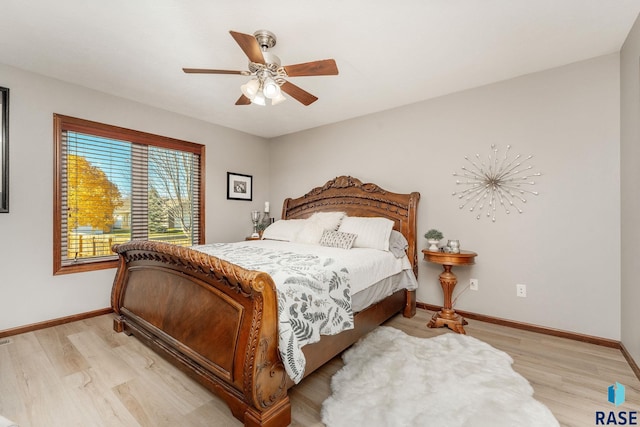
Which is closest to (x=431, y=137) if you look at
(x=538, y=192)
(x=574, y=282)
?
(x=538, y=192)

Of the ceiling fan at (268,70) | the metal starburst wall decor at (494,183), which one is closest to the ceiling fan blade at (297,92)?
the ceiling fan at (268,70)

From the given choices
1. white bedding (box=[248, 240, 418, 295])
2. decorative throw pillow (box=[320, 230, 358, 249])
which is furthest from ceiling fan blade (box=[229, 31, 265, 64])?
decorative throw pillow (box=[320, 230, 358, 249])

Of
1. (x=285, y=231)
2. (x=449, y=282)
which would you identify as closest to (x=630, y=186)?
(x=449, y=282)

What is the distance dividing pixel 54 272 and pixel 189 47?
8.61ft

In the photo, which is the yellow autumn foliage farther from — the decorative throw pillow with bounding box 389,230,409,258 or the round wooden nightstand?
the round wooden nightstand

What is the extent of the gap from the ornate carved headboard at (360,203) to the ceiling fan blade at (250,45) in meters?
2.19

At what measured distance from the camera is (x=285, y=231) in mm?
3678

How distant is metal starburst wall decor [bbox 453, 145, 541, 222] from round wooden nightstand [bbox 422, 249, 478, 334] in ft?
1.96

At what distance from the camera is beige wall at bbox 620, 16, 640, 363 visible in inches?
78.8

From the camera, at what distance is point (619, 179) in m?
2.36

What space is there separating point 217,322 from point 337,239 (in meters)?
1.67

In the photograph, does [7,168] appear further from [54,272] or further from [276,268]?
[276,268]

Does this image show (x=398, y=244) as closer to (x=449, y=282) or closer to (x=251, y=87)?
(x=449, y=282)

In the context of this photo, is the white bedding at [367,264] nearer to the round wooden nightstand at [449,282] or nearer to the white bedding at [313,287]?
the white bedding at [313,287]
